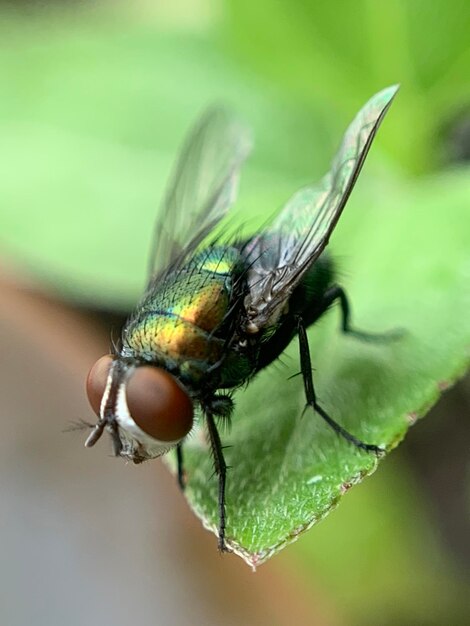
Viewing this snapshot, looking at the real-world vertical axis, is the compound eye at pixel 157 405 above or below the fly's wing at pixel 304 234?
below

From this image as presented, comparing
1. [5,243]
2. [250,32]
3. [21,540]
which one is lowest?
[21,540]

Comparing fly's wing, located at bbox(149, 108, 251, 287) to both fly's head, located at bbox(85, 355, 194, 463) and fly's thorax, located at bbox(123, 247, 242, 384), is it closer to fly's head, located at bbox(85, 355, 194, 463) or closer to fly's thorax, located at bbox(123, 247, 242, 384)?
fly's thorax, located at bbox(123, 247, 242, 384)

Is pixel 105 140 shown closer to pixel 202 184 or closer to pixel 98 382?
pixel 202 184

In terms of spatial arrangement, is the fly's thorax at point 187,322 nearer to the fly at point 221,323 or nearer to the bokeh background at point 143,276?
the fly at point 221,323

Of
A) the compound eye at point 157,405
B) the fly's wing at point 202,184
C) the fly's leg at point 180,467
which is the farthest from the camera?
the fly's wing at point 202,184

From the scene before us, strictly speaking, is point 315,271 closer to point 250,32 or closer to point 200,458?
point 200,458

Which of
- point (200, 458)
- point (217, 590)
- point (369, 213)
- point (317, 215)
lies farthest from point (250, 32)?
point (217, 590)

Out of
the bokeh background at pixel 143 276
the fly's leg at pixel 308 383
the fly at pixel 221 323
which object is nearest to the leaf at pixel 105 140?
the bokeh background at pixel 143 276
